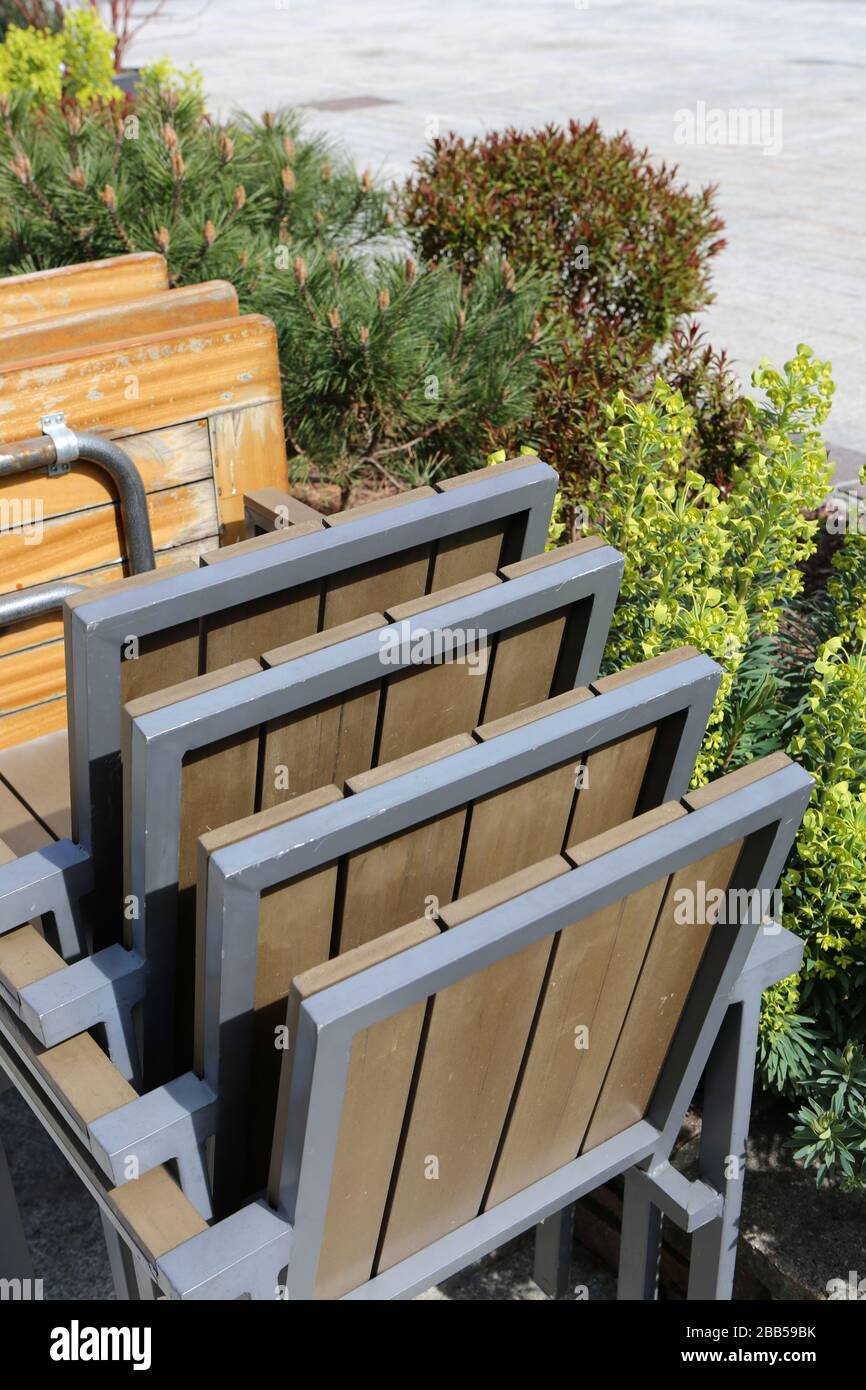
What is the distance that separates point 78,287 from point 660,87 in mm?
13477

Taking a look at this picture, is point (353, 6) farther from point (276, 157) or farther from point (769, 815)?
point (769, 815)

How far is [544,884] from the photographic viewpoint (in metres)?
1.36

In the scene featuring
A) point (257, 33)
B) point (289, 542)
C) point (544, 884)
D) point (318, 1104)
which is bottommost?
point (257, 33)

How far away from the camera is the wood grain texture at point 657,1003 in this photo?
Answer: 153 cm

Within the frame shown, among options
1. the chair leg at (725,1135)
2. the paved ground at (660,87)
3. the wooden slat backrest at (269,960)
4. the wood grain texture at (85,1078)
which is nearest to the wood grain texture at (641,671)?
the wooden slat backrest at (269,960)

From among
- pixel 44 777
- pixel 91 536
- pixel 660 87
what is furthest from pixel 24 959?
pixel 660 87

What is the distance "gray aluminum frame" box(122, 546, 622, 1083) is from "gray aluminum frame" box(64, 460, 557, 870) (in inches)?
5.8

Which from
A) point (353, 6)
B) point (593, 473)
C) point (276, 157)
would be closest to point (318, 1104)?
point (593, 473)

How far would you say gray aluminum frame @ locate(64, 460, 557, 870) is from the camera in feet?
5.15

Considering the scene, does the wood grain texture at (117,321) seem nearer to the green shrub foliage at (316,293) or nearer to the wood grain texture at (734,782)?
the green shrub foliage at (316,293)

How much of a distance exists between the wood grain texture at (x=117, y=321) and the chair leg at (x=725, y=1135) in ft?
5.60

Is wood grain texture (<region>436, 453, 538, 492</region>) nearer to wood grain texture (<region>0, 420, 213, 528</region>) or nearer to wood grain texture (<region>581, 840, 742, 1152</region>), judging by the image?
wood grain texture (<region>581, 840, 742, 1152</region>)

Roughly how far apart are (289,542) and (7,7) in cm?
1339

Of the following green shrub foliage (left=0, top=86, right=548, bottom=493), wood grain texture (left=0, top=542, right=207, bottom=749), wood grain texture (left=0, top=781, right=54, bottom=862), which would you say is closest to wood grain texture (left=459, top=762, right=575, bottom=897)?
wood grain texture (left=0, top=781, right=54, bottom=862)
